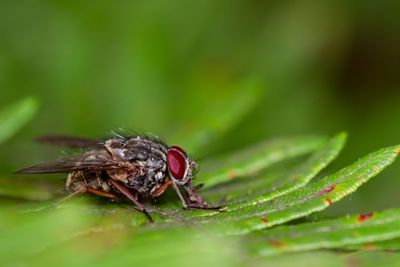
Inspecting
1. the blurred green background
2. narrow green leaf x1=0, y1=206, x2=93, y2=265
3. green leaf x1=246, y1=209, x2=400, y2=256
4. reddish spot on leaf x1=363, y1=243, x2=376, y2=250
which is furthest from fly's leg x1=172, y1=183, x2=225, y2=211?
the blurred green background

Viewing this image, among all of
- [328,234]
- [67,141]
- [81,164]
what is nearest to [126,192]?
[81,164]

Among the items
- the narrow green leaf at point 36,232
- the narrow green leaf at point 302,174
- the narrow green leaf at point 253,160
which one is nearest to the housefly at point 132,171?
the narrow green leaf at point 253,160

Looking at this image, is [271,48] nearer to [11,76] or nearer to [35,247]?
[11,76]

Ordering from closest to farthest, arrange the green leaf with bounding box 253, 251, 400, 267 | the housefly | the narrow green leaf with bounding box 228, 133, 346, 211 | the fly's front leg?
1. the green leaf with bounding box 253, 251, 400, 267
2. the narrow green leaf with bounding box 228, 133, 346, 211
3. the fly's front leg
4. the housefly

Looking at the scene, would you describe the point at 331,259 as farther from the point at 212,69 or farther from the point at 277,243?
the point at 212,69

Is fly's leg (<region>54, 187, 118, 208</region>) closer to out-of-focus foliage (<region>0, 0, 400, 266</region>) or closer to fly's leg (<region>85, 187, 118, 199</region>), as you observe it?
fly's leg (<region>85, 187, 118, 199</region>)

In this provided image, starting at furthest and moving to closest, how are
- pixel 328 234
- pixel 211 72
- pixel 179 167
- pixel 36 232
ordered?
pixel 211 72, pixel 179 167, pixel 328 234, pixel 36 232
